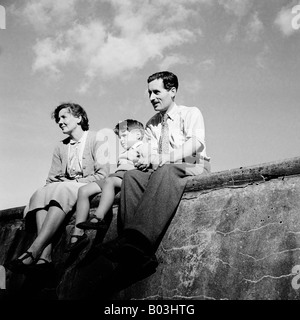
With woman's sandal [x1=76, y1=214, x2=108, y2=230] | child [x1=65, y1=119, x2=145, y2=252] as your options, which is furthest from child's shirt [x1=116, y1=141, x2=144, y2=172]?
woman's sandal [x1=76, y1=214, x2=108, y2=230]

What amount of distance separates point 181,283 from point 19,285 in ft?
5.42

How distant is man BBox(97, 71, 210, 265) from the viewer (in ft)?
7.36

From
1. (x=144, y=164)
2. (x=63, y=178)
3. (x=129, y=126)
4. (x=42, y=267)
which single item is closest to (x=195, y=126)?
(x=144, y=164)

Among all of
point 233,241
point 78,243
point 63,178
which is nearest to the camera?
point 233,241

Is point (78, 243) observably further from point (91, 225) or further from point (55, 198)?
point (55, 198)

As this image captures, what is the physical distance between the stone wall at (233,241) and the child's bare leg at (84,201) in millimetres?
474

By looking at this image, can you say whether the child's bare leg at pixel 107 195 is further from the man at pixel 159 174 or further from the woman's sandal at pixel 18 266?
the woman's sandal at pixel 18 266

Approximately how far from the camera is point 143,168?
2.89 meters

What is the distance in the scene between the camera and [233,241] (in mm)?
2088

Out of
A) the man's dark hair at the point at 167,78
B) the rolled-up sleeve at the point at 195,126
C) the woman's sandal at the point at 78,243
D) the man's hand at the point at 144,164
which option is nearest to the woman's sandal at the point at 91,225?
the woman's sandal at the point at 78,243

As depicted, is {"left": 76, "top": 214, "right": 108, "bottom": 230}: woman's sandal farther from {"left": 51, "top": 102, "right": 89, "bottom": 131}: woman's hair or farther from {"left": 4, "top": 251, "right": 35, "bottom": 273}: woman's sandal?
{"left": 51, "top": 102, "right": 89, "bottom": 131}: woman's hair

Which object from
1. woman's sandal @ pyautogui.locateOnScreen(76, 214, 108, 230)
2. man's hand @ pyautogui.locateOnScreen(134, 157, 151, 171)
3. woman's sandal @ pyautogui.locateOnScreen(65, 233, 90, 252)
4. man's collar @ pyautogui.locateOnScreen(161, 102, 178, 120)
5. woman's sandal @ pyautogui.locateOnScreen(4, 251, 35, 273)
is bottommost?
woman's sandal @ pyautogui.locateOnScreen(4, 251, 35, 273)

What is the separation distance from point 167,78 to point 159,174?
1.24m

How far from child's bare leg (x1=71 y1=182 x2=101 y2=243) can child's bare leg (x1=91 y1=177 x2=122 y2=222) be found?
7.5 inches
